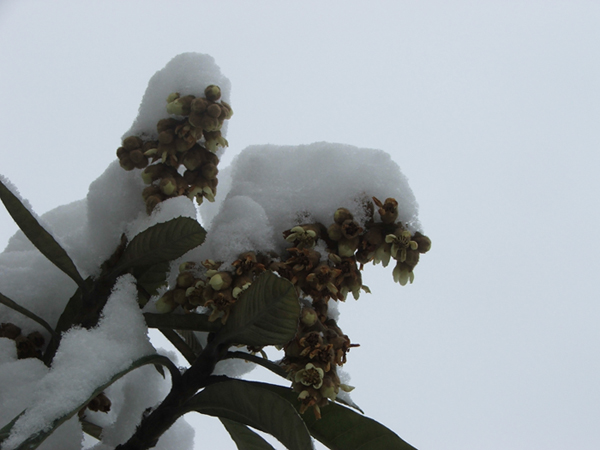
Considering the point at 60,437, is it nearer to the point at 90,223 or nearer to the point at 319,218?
the point at 90,223

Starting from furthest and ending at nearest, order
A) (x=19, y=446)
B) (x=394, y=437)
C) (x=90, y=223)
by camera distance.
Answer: (x=90, y=223)
(x=394, y=437)
(x=19, y=446)

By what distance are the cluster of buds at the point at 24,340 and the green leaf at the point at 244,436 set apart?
0.31 metres

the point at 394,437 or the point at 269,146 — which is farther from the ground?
the point at 269,146

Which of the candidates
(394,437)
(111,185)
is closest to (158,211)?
(111,185)

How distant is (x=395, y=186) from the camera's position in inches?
31.0

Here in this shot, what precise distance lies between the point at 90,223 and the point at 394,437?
581 mm

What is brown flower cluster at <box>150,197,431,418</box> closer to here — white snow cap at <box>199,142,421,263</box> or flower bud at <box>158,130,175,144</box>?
white snow cap at <box>199,142,421,263</box>

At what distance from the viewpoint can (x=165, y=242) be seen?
740 millimetres

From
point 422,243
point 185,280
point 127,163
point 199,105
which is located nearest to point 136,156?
point 127,163

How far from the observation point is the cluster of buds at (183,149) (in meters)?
0.79

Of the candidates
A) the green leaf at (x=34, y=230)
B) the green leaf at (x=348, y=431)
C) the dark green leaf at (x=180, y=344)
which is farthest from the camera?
the dark green leaf at (x=180, y=344)

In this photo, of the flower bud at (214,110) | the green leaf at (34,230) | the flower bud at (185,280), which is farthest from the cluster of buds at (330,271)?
the green leaf at (34,230)

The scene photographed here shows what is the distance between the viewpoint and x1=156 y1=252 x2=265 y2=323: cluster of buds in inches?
25.8

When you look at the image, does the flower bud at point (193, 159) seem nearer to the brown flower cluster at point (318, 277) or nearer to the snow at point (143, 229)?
the snow at point (143, 229)
